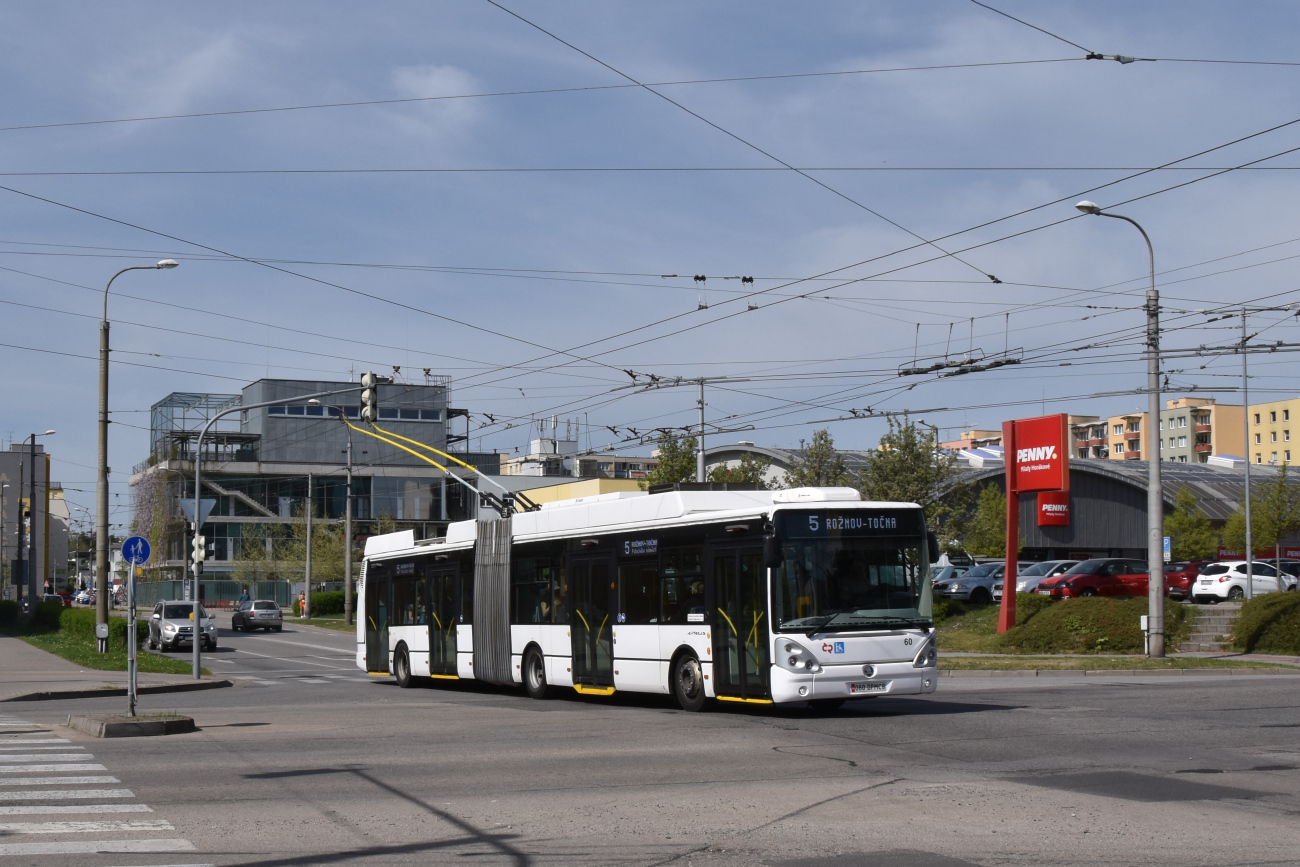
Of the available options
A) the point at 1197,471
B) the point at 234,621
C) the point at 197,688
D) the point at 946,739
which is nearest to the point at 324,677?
the point at 197,688

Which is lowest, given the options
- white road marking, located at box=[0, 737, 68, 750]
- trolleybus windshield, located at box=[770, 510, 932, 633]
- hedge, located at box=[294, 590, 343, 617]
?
hedge, located at box=[294, 590, 343, 617]

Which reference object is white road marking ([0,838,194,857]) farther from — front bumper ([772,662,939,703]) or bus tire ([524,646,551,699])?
bus tire ([524,646,551,699])

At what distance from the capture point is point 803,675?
16.1m

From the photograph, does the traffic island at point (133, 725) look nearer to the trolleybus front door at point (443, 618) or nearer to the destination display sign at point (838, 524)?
the destination display sign at point (838, 524)

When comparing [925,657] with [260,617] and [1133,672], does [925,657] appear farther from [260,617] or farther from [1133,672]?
[260,617]

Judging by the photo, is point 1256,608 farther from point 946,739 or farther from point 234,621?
point 234,621

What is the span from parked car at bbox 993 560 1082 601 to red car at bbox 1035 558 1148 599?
134 cm

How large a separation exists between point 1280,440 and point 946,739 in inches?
5424

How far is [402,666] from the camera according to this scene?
26.3 m

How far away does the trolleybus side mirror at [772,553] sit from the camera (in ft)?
53.5

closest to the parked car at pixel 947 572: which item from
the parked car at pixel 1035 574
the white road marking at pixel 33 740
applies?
the parked car at pixel 1035 574

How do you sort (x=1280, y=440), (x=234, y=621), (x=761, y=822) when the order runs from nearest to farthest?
(x=761, y=822), (x=234, y=621), (x=1280, y=440)

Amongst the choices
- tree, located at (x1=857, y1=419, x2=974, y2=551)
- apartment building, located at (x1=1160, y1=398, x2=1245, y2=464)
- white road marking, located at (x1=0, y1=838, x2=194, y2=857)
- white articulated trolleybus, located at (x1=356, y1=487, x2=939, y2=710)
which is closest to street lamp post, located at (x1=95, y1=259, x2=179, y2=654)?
white articulated trolleybus, located at (x1=356, y1=487, x2=939, y2=710)

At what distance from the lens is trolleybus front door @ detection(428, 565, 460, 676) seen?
24.4 m
